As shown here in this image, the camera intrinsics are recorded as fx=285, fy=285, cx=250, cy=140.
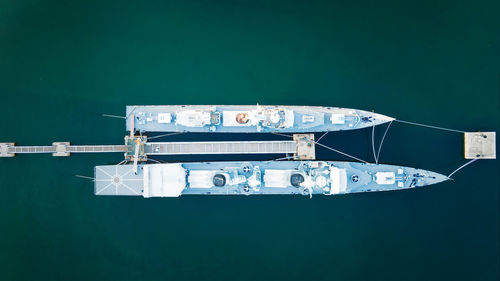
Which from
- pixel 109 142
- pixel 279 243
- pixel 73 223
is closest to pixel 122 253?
pixel 73 223

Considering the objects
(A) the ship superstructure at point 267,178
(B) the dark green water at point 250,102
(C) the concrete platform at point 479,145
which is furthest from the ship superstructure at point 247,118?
(C) the concrete platform at point 479,145

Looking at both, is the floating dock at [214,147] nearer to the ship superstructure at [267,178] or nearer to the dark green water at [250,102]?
the ship superstructure at [267,178]

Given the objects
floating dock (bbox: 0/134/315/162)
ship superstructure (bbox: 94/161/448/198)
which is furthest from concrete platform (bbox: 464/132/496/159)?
floating dock (bbox: 0/134/315/162)

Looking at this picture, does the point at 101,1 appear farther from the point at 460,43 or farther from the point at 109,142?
the point at 460,43

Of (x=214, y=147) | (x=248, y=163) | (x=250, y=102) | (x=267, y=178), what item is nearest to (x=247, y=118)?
(x=250, y=102)

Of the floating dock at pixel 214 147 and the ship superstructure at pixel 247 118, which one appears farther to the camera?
the floating dock at pixel 214 147

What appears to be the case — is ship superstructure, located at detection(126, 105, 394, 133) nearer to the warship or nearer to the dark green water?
the warship
